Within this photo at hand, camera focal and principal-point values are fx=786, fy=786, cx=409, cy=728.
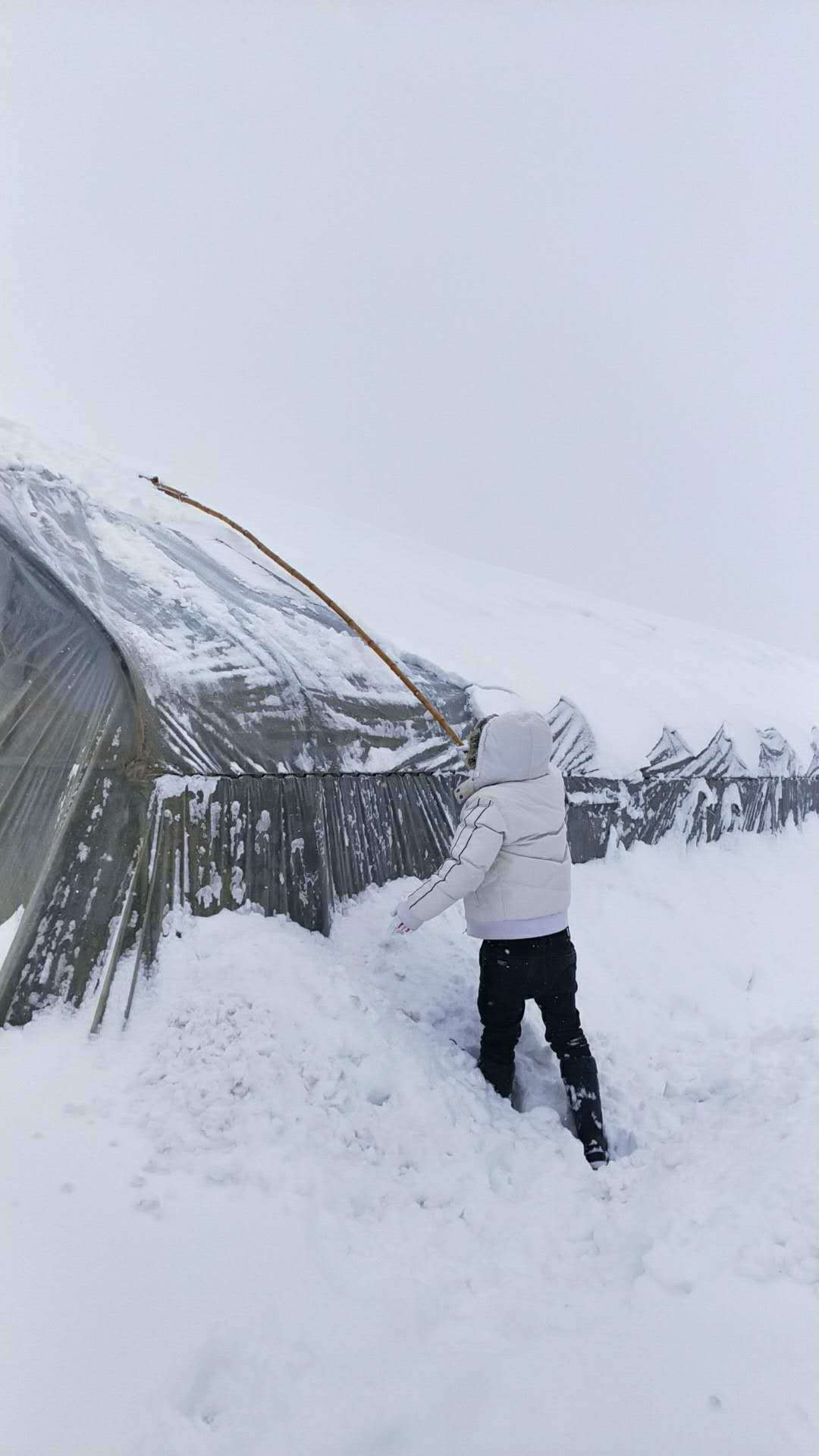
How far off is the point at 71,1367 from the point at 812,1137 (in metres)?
2.09

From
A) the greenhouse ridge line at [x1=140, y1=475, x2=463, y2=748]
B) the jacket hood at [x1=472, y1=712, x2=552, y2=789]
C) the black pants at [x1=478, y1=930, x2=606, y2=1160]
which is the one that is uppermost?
the greenhouse ridge line at [x1=140, y1=475, x2=463, y2=748]

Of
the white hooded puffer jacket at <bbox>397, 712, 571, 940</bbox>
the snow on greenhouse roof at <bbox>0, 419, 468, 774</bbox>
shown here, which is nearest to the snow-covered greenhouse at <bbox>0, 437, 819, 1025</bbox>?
the snow on greenhouse roof at <bbox>0, 419, 468, 774</bbox>

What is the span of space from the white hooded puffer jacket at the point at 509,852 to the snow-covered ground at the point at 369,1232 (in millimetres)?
496

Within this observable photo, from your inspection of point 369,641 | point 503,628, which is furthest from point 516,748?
point 503,628

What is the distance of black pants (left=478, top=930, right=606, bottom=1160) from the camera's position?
2783 millimetres

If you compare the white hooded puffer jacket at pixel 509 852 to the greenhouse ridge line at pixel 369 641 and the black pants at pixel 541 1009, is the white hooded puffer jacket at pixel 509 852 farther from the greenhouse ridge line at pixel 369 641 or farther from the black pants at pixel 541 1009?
the greenhouse ridge line at pixel 369 641

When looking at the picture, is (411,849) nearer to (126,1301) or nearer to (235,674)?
(235,674)

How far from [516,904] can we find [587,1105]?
28.8 inches

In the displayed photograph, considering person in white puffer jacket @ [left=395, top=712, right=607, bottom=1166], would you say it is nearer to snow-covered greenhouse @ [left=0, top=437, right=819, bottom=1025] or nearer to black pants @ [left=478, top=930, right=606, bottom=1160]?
black pants @ [left=478, top=930, right=606, bottom=1160]

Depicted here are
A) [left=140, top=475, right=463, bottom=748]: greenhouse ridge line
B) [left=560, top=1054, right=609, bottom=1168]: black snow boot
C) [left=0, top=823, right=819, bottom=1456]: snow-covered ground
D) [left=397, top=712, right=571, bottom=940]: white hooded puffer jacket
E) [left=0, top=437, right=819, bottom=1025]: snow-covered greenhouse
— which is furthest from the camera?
[left=140, top=475, right=463, bottom=748]: greenhouse ridge line

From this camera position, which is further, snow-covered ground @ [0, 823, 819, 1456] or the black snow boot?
the black snow boot

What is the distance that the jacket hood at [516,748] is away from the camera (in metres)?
2.88

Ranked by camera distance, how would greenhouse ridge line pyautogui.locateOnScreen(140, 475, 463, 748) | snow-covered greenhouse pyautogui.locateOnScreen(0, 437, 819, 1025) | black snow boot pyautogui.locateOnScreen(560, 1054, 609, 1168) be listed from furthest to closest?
greenhouse ridge line pyautogui.locateOnScreen(140, 475, 463, 748) → black snow boot pyautogui.locateOnScreen(560, 1054, 609, 1168) → snow-covered greenhouse pyautogui.locateOnScreen(0, 437, 819, 1025)

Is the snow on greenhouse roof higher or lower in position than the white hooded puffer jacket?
higher
